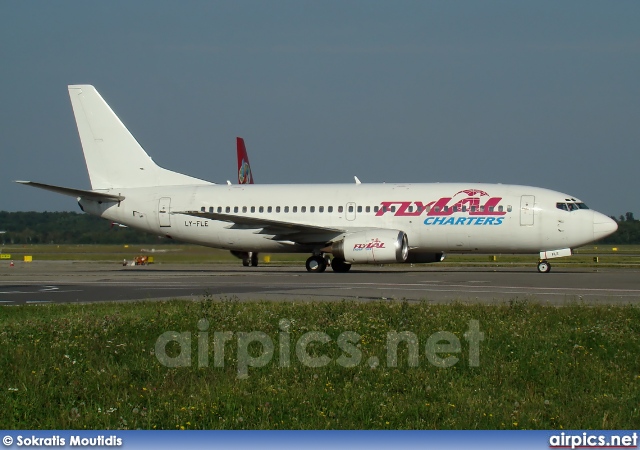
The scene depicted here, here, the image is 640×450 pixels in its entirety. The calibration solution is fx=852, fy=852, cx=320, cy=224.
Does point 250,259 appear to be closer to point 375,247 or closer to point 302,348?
point 375,247

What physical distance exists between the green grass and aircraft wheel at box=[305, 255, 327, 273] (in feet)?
A: 64.4

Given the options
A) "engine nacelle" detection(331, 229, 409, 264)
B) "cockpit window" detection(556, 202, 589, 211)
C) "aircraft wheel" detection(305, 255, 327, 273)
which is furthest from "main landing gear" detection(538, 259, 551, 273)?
"aircraft wheel" detection(305, 255, 327, 273)

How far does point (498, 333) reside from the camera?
428 inches

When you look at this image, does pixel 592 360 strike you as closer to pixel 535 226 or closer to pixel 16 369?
pixel 16 369

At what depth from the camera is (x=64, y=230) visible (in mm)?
59125

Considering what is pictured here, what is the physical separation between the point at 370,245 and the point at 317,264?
313 centimetres

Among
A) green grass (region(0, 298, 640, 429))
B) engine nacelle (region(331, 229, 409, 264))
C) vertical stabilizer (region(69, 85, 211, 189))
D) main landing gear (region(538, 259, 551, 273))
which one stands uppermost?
vertical stabilizer (region(69, 85, 211, 189))

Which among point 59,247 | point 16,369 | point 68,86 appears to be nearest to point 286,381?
point 16,369

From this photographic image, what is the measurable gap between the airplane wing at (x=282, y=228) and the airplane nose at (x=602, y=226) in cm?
897

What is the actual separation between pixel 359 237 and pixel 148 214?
1004cm

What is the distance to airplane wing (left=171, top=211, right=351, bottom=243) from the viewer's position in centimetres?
3145

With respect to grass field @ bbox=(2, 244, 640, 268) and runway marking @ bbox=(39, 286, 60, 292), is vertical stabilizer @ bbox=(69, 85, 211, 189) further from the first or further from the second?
runway marking @ bbox=(39, 286, 60, 292)

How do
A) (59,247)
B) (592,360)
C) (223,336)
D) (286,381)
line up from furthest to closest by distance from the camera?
(59,247) < (223,336) < (592,360) < (286,381)

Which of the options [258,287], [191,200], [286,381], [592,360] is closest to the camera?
[286,381]
